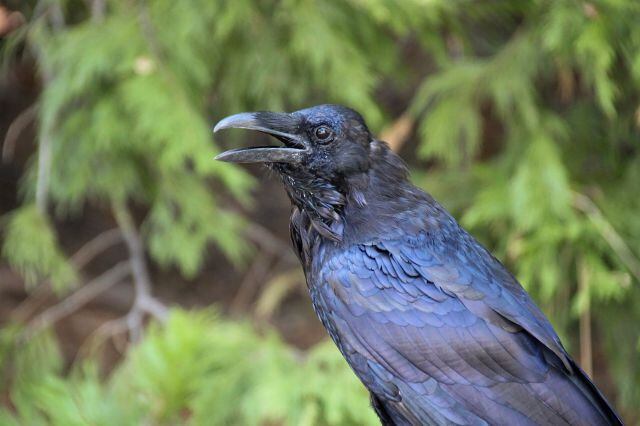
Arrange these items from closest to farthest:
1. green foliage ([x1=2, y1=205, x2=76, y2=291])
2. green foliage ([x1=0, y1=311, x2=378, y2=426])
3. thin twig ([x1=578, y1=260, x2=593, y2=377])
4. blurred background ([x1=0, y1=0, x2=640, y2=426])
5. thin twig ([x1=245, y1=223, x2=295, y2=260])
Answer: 1. green foliage ([x1=0, y1=311, x2=378, y2=426])
2. blurred background ([x1=0, y1=0, x2=640, y2=426])
3. thin twig ([x1=578, y1=260, x2=593, y2=377])
4. green foliage ([x1=2, y1=205, x2=76, y2=291])
5. thin twig ([x1=245, y1=223, x2=295, y2=260])

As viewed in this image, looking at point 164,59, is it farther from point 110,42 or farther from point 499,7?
point 499,7

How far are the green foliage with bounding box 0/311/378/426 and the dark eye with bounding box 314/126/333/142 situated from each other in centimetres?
96

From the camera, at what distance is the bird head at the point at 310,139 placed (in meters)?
2.19

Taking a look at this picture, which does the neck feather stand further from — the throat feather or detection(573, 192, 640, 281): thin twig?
detection(573, 192, 640, 281): thin twig

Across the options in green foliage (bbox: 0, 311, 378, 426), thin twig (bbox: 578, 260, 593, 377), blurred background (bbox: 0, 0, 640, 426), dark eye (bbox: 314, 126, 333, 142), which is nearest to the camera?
dark eye (bbox: 314, 126, 333, 142)

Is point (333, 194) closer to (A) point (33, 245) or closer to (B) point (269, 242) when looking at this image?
(A) point (33, 245)

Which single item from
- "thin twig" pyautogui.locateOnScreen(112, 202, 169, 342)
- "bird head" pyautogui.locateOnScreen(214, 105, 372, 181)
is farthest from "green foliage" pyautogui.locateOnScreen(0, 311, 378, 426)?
"bird head" pyautogui.locateOnScreen(214, 105, 372, 181)

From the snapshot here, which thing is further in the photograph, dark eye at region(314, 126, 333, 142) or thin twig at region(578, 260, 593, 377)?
thin twig at region(578, 260, 593, 377)

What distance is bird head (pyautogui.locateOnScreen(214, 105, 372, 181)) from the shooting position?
2186 millimetres

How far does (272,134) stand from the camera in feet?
7.22

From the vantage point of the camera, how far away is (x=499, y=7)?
358 centimetres

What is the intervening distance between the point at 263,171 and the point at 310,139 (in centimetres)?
82

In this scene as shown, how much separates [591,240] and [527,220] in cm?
31

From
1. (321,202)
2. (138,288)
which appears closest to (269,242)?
(138,288)
